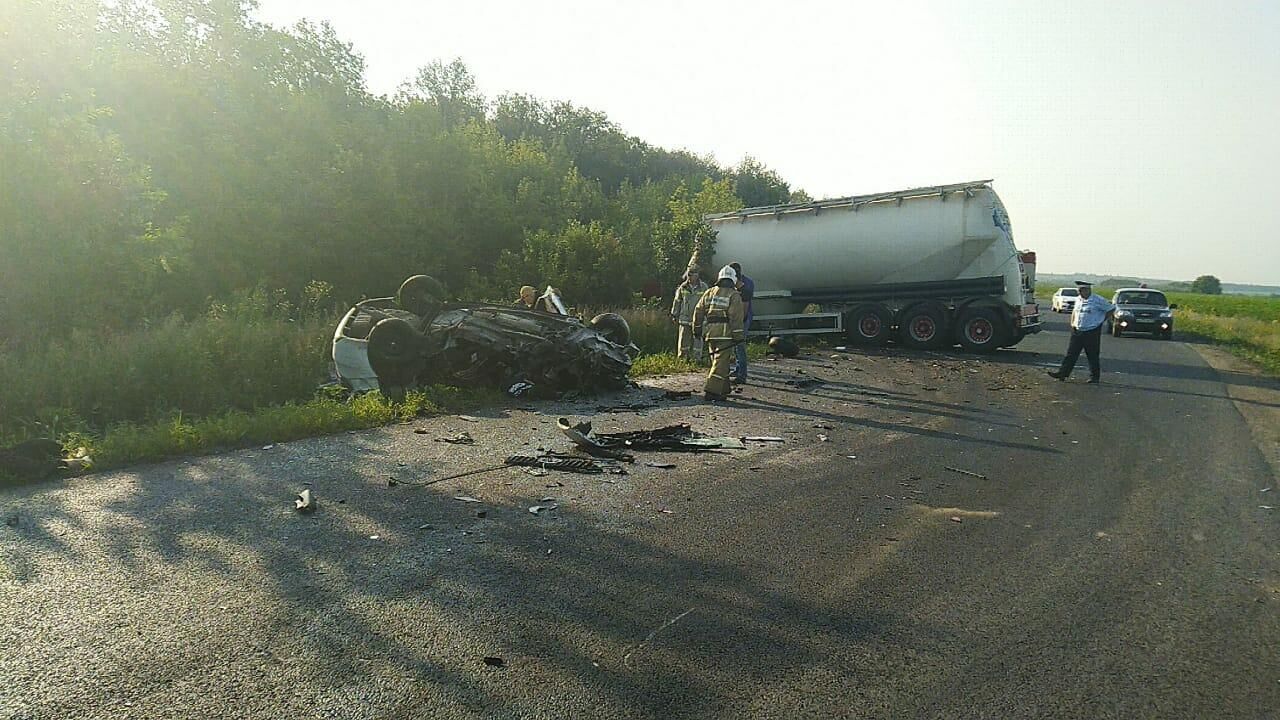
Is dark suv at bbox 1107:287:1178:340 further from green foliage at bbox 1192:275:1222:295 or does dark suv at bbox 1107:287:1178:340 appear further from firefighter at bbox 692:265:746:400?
green foliage at bbox 1192:275:1222:295

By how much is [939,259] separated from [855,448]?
13371 millimetres

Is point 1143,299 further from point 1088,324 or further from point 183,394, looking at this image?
point 183,394

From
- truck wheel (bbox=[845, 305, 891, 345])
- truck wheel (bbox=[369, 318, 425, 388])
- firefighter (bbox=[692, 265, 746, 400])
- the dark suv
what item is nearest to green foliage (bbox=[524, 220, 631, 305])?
truck wheel (bbox=[845, 305, 891, 345])

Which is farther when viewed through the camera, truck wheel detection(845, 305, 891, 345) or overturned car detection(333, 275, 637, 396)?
truck wheel detection(845, 305, 891, 345)

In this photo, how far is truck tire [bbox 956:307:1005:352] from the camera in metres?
20.1

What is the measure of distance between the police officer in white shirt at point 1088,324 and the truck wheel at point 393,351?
1074 cm

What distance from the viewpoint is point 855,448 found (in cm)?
859

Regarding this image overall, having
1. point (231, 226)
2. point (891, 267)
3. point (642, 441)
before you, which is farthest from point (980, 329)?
point (231, 226)

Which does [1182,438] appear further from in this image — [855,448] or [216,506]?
[216,506]

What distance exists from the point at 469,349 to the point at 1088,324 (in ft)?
34.0

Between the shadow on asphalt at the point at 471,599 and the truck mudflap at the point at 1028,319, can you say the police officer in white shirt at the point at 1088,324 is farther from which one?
the shadow on asphalt at the point at 471,599

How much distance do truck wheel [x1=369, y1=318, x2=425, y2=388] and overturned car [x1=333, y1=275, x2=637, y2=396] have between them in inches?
0.5

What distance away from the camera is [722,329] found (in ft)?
39.3

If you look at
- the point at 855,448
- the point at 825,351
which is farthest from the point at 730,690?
the point at 825,351
